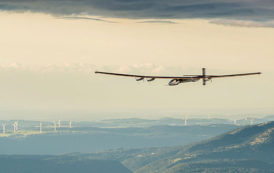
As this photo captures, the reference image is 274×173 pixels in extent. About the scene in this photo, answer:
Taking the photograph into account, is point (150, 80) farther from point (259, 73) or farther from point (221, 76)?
point (259, 73)

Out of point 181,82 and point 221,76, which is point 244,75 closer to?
point 221,76

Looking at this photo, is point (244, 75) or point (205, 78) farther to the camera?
point (205, 78)

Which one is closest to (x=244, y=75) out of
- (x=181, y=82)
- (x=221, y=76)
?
(x=221, y=76)

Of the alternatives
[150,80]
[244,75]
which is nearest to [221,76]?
[244,75]

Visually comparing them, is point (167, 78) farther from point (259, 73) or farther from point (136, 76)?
point (259, 73)

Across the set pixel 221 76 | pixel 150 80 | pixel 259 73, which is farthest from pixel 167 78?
pixel 259 73

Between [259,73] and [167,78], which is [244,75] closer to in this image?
[259,73]

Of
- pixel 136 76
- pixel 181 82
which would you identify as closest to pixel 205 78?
A: pixel 181 82
